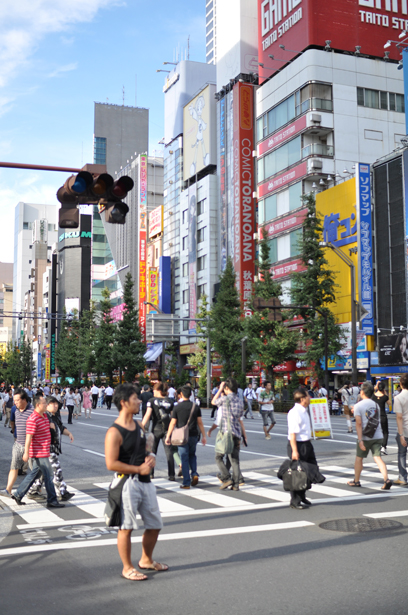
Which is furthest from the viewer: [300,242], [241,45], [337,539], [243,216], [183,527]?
[241,45]

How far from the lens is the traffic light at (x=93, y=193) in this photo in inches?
339

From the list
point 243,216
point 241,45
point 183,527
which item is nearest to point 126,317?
point 243,216

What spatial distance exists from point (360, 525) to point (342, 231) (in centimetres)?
4084

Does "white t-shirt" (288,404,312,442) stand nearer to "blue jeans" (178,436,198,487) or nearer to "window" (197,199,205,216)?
"blue jeans" (178,436,198,487)

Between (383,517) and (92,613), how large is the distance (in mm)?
4702

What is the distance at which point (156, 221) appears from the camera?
297 feet

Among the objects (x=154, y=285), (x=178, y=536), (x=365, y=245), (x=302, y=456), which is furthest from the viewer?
(x=154, y=285)

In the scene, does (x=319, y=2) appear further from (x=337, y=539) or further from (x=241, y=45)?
(x=337, y=539)

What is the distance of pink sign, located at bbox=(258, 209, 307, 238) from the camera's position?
171 feet

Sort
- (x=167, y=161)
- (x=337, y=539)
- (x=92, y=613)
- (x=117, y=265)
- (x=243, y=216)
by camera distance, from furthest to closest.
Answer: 1. (x=117, y=265)
2. (x=167, y=161)
3. (x=243, y=216)
4. (x=337, y=539)
5. (x=92, y=613)

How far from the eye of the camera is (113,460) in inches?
220

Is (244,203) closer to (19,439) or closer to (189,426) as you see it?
(189,426)

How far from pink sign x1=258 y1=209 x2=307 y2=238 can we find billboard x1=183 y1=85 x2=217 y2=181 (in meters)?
20.3

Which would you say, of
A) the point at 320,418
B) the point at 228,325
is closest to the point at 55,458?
the point at 320,418
